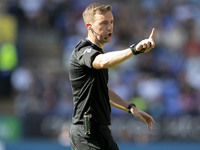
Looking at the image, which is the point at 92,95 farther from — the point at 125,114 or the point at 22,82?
the point at 22,82

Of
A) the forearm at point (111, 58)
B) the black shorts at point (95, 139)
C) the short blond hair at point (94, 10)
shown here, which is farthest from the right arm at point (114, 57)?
the black shorts at point (95, 139)

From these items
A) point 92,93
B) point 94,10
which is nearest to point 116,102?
point 92,93

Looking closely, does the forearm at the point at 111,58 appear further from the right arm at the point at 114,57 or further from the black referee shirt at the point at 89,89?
the black referee shirt at the point at 89,89

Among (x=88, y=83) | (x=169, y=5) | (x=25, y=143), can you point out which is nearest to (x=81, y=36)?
(x=169, y=5)

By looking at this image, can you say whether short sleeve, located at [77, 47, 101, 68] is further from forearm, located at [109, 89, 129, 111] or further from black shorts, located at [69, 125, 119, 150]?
forearm, located at [109, 89, 129, 111]

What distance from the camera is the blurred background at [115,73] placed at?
10055mm

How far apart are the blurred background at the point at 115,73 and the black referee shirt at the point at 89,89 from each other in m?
4.98

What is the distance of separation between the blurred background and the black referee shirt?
4.98m

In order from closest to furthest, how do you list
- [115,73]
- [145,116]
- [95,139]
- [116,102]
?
[95,139], [145,116], [116,102], [115,73]

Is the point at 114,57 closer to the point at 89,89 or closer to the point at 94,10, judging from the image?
the point at 89,89

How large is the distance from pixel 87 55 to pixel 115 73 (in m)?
7.78

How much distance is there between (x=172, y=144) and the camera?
31.8ft

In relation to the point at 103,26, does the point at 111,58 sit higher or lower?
lower

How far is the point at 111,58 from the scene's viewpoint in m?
3.88
